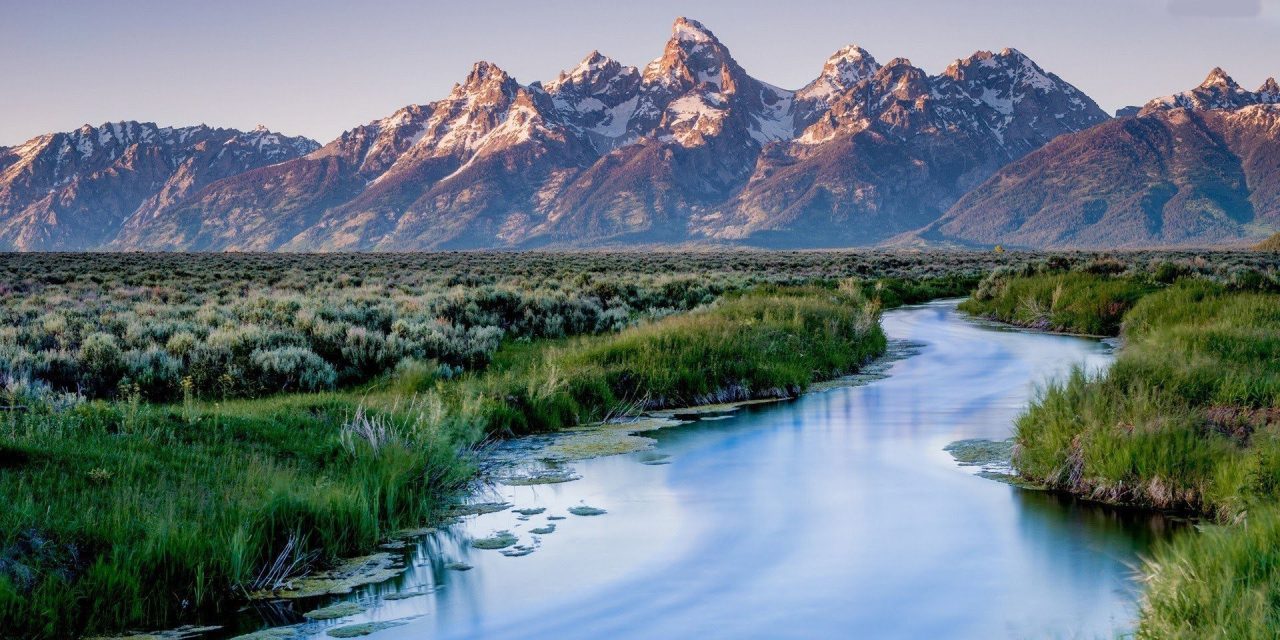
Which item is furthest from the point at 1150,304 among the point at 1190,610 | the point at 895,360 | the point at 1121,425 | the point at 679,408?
the point at 1190,610

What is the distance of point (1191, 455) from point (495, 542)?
653cm

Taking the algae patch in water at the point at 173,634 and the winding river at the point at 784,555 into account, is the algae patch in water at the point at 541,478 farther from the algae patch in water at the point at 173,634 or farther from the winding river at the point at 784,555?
the algae patch in water at the point at 173,634

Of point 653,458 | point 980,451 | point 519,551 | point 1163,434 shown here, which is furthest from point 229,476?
point 1163,434

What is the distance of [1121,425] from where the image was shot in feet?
35.0

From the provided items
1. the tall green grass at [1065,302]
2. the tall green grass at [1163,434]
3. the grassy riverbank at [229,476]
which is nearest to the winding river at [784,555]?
the tall green grass at [1163,434]

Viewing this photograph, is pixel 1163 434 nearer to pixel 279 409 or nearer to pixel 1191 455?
pixel 1191 455

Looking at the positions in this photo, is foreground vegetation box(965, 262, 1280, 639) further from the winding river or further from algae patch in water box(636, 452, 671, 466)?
algae patch in water box(636, 452, 671, 466)

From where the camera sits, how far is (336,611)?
7754 mm

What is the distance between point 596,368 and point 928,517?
7548 mm

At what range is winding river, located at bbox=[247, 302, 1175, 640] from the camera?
24.9 feet

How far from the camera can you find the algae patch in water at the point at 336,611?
7660 mm

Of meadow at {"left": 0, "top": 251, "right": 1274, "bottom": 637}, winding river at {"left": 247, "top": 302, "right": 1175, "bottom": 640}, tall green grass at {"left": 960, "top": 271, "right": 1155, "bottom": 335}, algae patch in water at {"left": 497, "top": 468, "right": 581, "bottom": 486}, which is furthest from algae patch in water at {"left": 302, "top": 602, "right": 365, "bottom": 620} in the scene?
tall green grass at {"left": 960, "top": 271, "right": 1155, "bottom": 335}

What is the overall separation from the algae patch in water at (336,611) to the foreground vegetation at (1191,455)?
5.35m

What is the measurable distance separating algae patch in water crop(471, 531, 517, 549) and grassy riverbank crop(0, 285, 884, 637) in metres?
0.86
